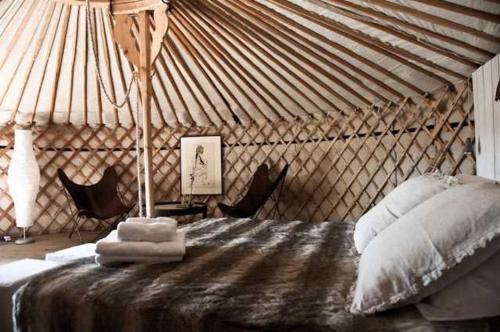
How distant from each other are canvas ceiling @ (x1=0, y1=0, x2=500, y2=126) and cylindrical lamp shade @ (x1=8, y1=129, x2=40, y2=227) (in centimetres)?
39

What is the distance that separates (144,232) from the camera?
135 centimetres

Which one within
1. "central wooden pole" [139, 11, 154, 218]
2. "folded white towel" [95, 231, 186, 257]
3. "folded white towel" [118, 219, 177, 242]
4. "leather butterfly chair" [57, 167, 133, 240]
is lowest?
"leather butterfly chair" [57, 167, 133, 240]

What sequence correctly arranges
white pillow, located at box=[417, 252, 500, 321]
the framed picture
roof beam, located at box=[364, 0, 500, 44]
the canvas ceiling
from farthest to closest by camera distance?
the framed picture
the canvas ceiling
roof beam, located at box=[364, 0, 500, 44]
white pillow, located at box=[417, 252, 500, 321]

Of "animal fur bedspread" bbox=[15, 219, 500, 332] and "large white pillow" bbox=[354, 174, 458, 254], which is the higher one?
"large white pillow" bbox=[354, 174, 458, 254]

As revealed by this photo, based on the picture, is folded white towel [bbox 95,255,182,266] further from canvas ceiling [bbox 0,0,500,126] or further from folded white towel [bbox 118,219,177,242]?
canvas ceiling [bbox 0,0,500,126]

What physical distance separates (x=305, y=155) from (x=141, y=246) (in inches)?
120

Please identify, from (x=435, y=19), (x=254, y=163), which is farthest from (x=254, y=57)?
(x=254, y=163)

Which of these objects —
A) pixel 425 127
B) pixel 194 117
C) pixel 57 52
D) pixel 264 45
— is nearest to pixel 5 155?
pixel 57 52

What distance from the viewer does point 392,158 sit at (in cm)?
347

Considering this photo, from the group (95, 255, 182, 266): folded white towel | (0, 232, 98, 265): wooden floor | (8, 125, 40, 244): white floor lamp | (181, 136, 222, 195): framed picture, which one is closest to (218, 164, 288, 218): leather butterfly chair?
(181, 136, 222, 195): framed picture

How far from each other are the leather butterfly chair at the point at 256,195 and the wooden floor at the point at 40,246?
5.14ft

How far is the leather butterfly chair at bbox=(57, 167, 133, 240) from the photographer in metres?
3.78

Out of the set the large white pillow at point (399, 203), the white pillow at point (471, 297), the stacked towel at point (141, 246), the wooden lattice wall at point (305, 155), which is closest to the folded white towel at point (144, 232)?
the stacked towel at point (141, 246)

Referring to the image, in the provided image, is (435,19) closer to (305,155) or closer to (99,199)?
(305,155)
